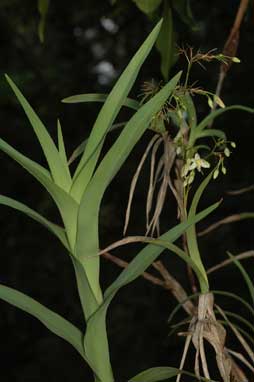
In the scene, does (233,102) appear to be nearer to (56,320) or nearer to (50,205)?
(50,205)

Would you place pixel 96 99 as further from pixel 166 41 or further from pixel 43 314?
pixel 166 41

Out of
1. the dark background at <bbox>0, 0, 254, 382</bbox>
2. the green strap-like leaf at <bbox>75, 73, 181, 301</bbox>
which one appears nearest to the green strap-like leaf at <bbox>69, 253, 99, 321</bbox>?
the green strap-like leaf at <bbox>75, 73, 181, 301</bbox>

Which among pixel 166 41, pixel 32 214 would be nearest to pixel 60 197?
pixel 32 214

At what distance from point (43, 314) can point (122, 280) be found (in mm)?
62

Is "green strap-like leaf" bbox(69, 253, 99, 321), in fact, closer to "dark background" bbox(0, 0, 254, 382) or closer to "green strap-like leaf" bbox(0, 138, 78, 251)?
"green strap-like leaf" bbox(0, 138, 78, 251)

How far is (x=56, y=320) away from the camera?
0.52 m

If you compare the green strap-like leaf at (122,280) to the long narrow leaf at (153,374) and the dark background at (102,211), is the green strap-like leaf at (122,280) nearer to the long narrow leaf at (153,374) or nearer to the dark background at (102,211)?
the long narrow leaf at (153,374)

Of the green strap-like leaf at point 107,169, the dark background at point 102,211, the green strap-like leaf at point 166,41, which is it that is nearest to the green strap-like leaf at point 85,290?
the green strap-like leaf at point 107,169

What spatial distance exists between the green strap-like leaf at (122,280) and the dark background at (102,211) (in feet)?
3.32

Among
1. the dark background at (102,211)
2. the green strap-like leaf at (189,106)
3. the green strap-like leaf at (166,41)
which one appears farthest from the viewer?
the dark background at (102,211)

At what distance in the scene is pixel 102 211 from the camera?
6.02ft

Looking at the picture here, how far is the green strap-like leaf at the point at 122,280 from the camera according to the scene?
491 millimetres

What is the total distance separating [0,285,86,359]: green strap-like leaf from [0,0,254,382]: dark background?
3.32 feet

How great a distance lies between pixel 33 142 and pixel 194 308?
1147mm
